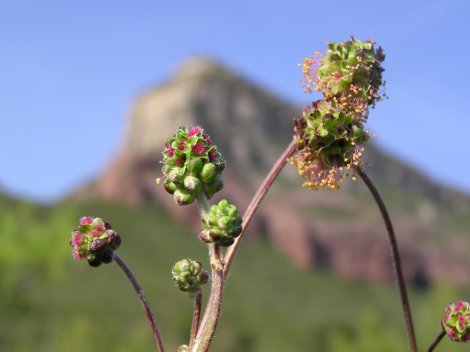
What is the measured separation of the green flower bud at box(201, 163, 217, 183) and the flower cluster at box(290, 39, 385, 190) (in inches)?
17.6

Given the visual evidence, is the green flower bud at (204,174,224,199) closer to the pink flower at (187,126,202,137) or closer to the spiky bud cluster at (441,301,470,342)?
the pink flower at (187,126,202,137)

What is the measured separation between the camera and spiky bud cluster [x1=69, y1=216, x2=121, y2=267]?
8.84 ft

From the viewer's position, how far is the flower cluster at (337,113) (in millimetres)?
2805

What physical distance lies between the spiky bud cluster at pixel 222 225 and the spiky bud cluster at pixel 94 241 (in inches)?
17.6

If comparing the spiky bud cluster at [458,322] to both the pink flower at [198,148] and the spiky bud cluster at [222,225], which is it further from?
the pink flower at [198,148]

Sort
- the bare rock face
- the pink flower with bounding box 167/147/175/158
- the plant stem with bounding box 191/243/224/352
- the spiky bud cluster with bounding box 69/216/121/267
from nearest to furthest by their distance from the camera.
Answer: the plant stem with bounding box 191/243/224/352, the pink flower with bounding box 167/147/175/158, the spiky bud cluster with bounding box 69/216/121/267, the bare rock face

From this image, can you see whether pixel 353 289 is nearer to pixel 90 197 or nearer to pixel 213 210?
pixel 90 197

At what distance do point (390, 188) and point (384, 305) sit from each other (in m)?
48.3

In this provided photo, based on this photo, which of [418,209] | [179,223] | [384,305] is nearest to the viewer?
[384,305]

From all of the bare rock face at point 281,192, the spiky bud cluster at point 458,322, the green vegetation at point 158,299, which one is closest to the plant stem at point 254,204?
the spiky bud cluster at point 458,322

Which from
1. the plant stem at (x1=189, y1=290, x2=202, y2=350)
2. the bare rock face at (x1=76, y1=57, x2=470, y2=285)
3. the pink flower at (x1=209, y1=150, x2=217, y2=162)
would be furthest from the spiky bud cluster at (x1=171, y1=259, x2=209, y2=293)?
the bare rock face at (x1=76, y1=57, x2=470, y2=285)

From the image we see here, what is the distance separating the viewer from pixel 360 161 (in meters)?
2.77

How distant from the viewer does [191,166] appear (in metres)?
2.50

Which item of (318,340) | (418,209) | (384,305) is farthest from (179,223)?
(418,209)
